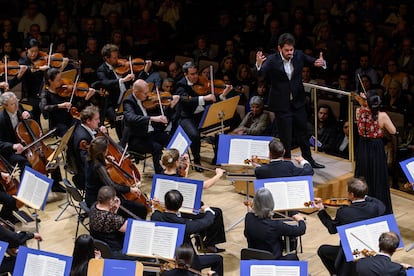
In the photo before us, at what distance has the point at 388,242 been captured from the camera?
605cm

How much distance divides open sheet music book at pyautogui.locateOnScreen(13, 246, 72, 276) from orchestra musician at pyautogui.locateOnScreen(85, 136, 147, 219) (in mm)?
1534

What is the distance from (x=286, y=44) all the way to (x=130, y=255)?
116 inches

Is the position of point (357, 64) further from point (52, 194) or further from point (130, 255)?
point (130, 255)

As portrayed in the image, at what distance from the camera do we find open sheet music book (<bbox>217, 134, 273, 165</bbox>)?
8.17m

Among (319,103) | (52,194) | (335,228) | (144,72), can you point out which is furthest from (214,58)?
(335,228)

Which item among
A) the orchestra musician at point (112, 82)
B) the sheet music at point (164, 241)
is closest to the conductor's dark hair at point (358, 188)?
the sheet music at point (164, 241)

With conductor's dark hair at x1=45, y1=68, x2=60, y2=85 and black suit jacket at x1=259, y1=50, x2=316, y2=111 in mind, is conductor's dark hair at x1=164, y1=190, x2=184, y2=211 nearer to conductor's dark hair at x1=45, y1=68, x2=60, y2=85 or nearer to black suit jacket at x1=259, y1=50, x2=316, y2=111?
black suit jacket at x1=259, y1=50, x2=316, y2=111

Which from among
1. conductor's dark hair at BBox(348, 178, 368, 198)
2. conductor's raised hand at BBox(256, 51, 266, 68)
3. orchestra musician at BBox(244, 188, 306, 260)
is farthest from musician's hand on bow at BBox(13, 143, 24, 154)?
conductor's dark hair at BBox(348, 178, 368, 198)

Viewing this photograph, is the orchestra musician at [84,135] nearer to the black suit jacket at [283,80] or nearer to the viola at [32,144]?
the viola at [32,144]

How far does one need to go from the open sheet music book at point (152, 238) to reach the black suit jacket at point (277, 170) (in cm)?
142

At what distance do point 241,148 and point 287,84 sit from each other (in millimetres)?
929

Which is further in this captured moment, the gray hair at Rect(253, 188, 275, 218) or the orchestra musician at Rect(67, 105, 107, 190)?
the orchestra musician at Rect(67, 105, 107, 190)

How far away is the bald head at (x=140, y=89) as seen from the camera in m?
9.35

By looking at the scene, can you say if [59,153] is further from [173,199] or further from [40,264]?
[40,264]
